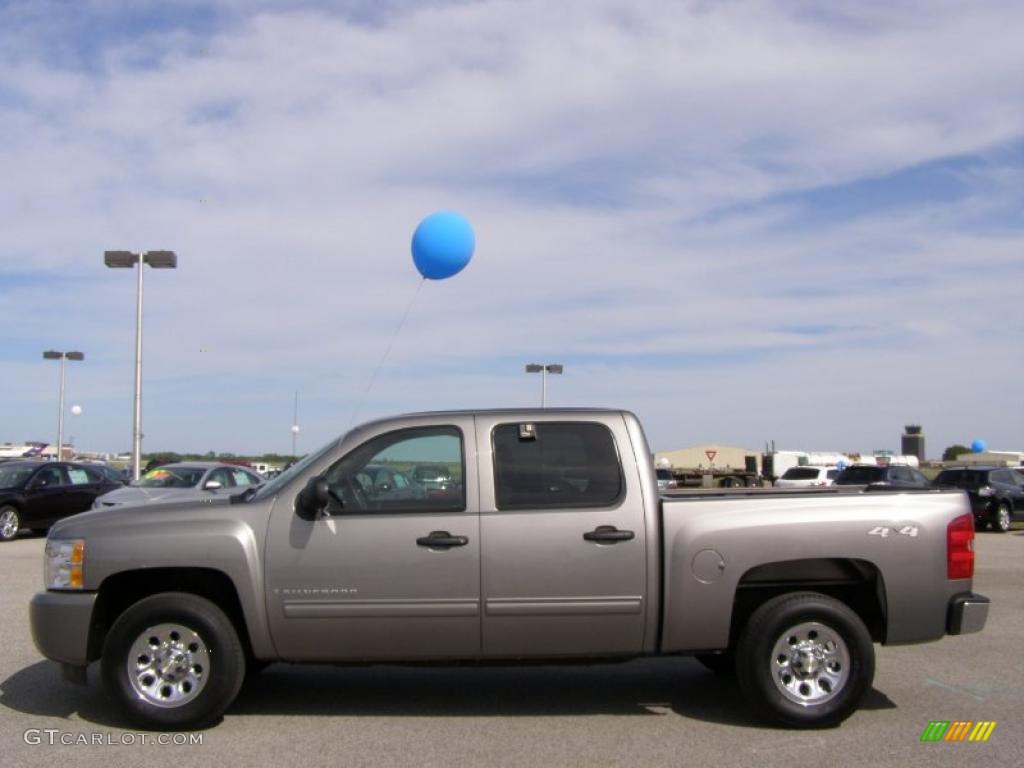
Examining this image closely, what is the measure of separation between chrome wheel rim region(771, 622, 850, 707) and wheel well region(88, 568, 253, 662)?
3.17 m

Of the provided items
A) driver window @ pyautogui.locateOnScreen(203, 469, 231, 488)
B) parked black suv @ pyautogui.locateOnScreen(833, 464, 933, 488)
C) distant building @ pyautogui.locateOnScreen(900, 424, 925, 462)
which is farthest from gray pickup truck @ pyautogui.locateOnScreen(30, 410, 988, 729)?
distant building @ pyautogui.locateOnScreen(900, 424, 925, 462)

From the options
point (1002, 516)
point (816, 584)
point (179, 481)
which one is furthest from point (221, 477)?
point (1002, 516)

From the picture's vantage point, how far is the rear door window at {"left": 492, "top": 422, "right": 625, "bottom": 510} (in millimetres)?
6172

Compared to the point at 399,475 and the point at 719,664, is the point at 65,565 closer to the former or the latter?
the point at 399,475

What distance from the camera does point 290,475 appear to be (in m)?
6.37

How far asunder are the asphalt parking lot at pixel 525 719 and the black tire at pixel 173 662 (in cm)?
17

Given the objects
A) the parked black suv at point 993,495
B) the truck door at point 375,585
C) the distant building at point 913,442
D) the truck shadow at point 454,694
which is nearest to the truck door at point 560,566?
the truck door at point 375,585

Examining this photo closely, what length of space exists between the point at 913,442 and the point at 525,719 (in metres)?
75.6

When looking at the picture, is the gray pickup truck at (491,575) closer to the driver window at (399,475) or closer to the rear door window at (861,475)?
the driver window at (399,475)

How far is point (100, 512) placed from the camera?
6.39 metres

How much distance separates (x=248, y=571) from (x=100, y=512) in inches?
43.9

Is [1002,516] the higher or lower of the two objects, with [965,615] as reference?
lower

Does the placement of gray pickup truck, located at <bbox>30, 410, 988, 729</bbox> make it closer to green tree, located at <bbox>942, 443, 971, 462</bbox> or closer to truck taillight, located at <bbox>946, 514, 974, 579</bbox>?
truck taillight, located at <bbox>946, 514, 974, 579</bbox>

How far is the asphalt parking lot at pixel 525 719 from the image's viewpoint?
18.3 ft
